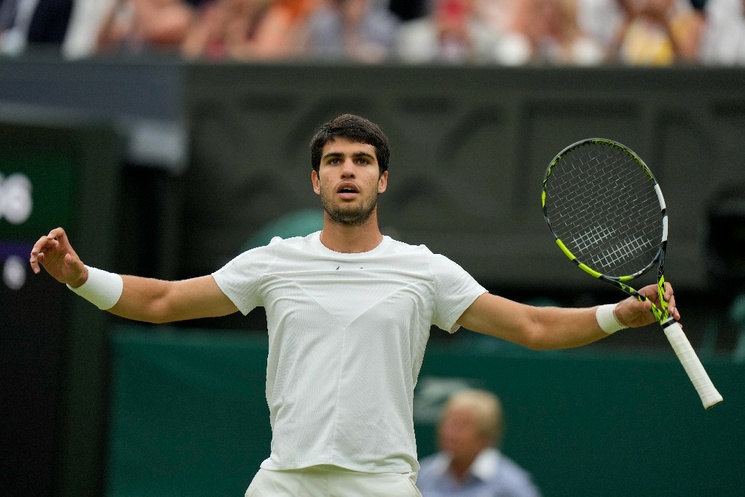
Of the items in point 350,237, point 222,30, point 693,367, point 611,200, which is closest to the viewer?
point 693,367

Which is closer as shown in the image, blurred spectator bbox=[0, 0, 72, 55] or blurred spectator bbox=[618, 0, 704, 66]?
blurred spectator bbox=[618, 0, 704, 66]

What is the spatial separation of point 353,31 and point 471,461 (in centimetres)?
388

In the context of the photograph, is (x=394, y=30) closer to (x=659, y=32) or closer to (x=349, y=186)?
(x=659, y=32)

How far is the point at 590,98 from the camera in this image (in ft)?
31.1

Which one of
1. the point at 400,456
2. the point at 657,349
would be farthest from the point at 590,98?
the point at 400,456

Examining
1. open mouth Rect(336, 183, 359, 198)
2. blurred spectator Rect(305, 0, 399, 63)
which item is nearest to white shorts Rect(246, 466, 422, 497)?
open mouth Rect(336, 183, 359, 198)

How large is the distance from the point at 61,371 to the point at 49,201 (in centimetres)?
101

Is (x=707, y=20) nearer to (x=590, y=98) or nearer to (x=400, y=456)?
(x=590, y=98)

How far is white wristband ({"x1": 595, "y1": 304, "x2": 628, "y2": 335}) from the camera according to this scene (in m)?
4.73

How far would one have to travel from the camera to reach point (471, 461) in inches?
295

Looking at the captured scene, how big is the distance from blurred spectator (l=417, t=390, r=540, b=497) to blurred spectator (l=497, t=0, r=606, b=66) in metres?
2.89

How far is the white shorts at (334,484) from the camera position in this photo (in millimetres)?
4621

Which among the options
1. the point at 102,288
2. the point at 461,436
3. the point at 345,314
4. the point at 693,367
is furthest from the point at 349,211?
the point at 461,436

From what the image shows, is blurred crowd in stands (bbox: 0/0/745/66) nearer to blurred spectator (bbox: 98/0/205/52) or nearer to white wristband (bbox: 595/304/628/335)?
blurred spectator (bbox: 98/0/205/52)
